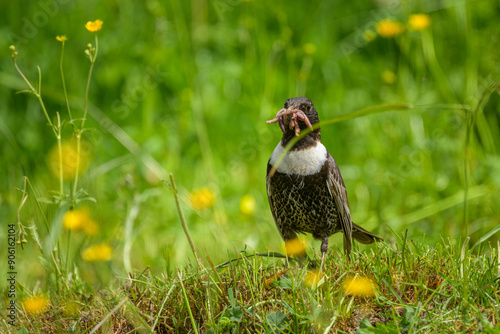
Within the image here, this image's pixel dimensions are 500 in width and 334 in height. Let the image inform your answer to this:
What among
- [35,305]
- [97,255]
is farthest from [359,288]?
[97,255]

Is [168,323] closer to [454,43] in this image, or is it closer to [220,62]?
[220,62]

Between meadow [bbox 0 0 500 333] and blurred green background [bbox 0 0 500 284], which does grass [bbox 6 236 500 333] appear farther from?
blurred green background [bbox 0 0 500 284]

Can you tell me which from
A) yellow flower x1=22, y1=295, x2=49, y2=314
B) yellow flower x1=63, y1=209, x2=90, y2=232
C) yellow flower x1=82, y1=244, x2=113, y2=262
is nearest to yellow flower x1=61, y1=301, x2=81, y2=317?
yellow flower x1=22, y1=295, x2=49, y2=314

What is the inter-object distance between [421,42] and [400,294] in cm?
307

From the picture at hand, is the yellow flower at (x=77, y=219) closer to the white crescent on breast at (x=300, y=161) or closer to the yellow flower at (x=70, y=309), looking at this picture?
the yellow flower at (x=70, y=309)

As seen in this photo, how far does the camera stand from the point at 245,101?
5109mm

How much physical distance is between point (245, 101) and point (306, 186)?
2701 mm

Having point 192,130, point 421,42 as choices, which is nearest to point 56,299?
point 192,130

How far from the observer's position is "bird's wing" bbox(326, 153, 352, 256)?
101 inches

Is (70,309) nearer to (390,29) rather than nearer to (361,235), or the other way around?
(361,235)

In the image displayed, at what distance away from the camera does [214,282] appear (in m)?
2.27

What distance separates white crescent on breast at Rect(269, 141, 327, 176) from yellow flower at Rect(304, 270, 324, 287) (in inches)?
15.7

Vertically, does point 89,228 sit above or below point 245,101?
below

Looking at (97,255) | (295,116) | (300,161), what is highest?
(295,116)
